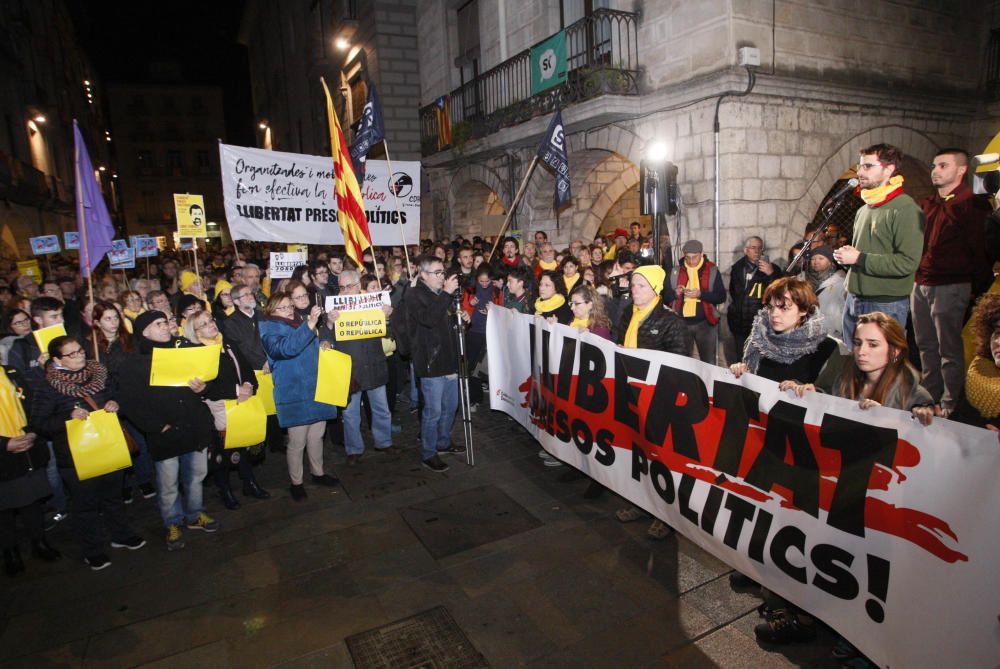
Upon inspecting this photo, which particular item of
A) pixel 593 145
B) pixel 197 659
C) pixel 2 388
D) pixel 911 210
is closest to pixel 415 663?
pixel 197 659

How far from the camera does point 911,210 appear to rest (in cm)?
425

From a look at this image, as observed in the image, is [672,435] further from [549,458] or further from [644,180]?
[644,180]

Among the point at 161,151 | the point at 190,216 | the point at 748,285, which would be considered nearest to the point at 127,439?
the point at 190,216

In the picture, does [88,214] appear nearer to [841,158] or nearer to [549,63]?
[549,63]

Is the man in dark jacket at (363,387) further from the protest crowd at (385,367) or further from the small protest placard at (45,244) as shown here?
the small protest placard at (45,244)

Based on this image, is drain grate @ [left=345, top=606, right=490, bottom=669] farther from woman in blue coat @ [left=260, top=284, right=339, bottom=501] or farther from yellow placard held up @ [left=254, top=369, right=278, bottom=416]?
yellow placard held up @ [left=254, top=369, right=278, bottom=416]

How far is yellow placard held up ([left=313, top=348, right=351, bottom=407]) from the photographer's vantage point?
534 cm

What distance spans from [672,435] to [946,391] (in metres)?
2.89

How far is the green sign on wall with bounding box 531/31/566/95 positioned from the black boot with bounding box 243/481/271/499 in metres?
9.06

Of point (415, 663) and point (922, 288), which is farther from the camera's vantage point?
point (922, 288)

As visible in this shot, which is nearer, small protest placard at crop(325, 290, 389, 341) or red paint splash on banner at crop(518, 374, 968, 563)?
red paint splash on banner at crop(518, 374, 968, 563)

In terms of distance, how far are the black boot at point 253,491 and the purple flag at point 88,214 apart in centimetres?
226

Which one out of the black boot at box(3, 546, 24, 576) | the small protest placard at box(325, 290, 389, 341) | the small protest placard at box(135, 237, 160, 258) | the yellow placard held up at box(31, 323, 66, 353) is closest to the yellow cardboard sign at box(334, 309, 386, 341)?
the small protest placard at box(325, 290, 389, 341)

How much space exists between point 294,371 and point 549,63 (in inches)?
343
